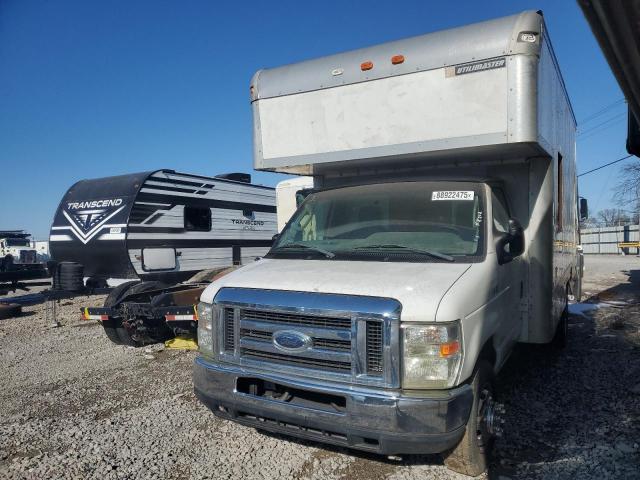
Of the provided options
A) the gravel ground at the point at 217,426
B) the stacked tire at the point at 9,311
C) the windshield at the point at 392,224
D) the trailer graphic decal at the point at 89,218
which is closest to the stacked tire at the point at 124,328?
the gravel ground at the point at 217,426

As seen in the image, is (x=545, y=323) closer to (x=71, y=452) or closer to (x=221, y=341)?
(x=221, y=341)

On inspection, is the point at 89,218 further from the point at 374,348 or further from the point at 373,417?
the point at 373,417

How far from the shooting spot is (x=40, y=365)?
6512 millimetres

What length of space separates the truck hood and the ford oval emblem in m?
0.30

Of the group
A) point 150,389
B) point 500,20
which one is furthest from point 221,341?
point 500,20

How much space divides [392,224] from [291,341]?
5.00ft

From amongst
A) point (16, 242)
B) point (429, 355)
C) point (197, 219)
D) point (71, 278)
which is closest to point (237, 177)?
point (197, 219)

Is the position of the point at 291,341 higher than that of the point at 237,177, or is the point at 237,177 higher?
the point at 237,177

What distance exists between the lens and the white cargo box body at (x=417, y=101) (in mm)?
3832

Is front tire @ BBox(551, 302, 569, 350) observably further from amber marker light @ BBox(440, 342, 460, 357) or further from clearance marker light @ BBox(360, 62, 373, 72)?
clearance marker light @ BBox(360, 62, 373, 72)

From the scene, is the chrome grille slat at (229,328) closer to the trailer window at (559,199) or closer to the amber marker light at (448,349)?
the amber marker light at (448,349)

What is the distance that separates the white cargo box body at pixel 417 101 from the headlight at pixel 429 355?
1873 millimetres

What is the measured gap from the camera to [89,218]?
32.3ft

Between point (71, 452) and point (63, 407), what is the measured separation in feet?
3.92
